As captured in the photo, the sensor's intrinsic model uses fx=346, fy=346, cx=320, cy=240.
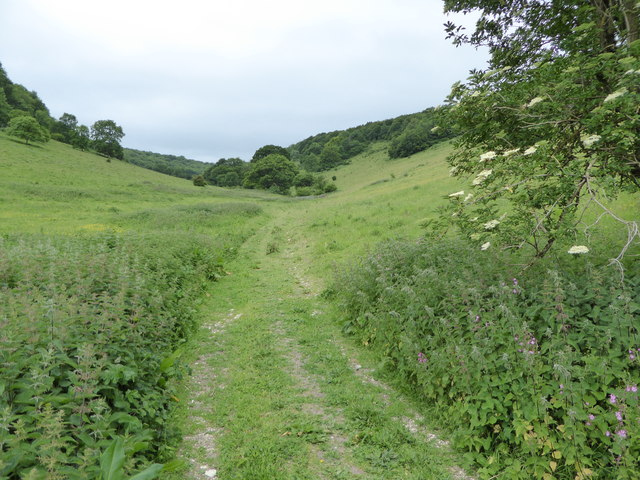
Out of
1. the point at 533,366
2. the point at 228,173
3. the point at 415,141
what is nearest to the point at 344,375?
the point at 533,366

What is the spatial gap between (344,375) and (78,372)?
15.1ft

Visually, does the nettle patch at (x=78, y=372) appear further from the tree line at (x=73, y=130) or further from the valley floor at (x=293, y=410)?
the tree line at (x=73, y=130)

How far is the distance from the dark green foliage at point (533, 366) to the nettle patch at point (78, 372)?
13.9ft

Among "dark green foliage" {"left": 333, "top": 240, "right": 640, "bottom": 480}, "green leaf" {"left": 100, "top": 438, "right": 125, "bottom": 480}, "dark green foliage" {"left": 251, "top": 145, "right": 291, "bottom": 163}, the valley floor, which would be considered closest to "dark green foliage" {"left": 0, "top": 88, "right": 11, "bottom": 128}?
"dark green foliage" {"left": 251, "top": 145, "right": 291, "bottom": 163}

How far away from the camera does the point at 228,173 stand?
108 metres

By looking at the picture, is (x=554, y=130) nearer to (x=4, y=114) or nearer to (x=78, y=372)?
(x=78, y=372)

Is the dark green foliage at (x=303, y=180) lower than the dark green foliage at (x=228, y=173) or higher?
lower

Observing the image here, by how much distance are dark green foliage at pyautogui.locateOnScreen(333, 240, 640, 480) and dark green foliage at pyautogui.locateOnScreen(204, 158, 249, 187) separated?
3941 inches

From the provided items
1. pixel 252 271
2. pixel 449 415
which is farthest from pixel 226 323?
pixel 449 415

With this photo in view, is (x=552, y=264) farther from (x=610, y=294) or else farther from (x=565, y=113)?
(x=565, y=113)

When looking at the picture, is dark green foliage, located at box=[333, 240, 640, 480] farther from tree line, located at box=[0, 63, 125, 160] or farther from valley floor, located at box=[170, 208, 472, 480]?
tree line, located at box=[0, 63, 125, 160]

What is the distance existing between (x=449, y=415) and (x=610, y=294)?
9.74 feet

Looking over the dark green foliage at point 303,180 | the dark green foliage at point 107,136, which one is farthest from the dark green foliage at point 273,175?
the dark green foliage at point 107,136

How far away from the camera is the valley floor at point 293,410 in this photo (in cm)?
468
